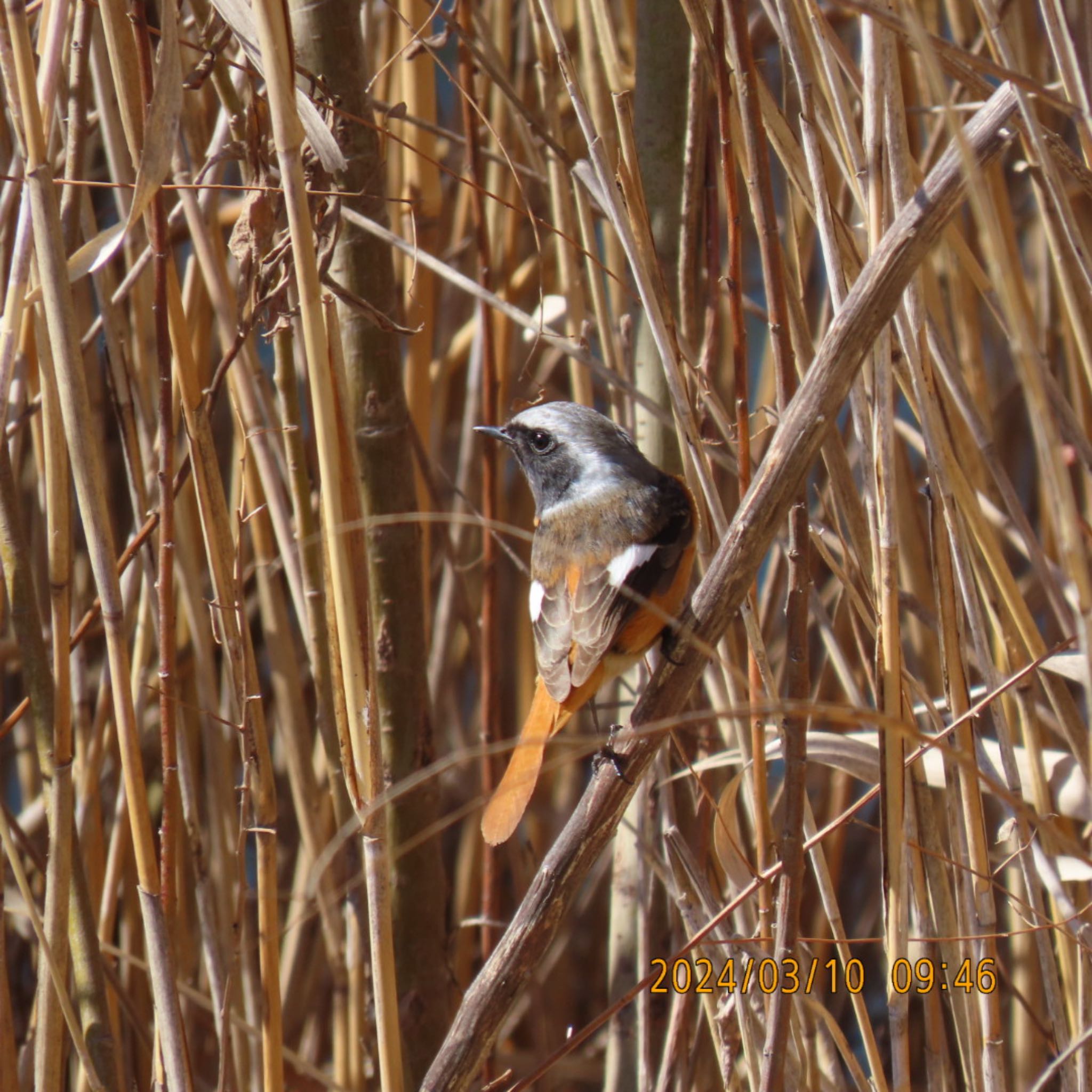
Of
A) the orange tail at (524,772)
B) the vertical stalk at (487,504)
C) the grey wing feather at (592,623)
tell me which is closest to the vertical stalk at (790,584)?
the orange tail at (524,772)

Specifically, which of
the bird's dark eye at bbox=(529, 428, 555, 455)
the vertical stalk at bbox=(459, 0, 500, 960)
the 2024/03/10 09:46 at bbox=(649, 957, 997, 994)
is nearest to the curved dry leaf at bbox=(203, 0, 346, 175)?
the vertical stalk at bbox=(459, 0, 500, 960)

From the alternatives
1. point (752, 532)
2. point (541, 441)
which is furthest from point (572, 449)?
point (752, 532)

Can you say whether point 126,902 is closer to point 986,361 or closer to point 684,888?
point 684,888

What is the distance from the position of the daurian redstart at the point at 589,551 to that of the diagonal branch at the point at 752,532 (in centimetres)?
42

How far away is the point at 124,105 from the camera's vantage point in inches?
46.5

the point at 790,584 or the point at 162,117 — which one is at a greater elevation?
the point at 162,117

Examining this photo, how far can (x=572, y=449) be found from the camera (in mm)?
1896

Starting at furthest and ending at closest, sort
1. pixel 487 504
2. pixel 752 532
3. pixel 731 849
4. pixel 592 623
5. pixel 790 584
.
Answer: pixel 487 504, pixel 592 623, pixel 731 849, pixel 790 584, pixel 752 532

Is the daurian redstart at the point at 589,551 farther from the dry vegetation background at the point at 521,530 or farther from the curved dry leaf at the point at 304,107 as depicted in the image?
the curved dry leaf at the point at 304,107

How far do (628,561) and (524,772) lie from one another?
16.5 inches

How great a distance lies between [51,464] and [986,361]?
2.57 meters

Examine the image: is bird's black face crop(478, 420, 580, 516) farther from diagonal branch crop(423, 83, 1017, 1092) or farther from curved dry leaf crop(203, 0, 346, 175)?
diagonal branch crop(423, 83, 1017, 1092)

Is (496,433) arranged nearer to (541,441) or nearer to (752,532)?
(541,441)

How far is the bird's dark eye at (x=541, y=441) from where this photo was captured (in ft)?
6.21
